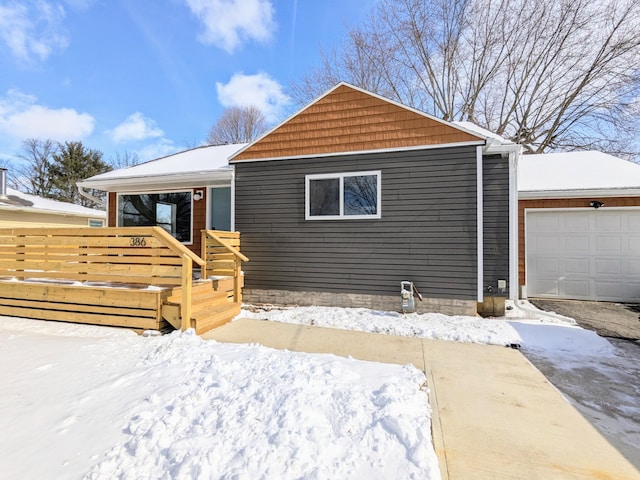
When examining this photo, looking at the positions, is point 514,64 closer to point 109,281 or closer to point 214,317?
point 214,317

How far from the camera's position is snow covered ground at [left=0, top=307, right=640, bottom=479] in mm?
1833

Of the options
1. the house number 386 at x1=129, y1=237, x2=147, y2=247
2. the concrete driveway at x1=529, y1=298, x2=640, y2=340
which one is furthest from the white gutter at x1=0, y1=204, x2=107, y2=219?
the concrete driveway at x1=529, y1=298, x2=640, y2=340

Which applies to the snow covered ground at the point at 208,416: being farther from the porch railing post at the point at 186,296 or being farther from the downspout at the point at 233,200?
the downspout at the point at 233,200

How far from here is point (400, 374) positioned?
3.14 meters

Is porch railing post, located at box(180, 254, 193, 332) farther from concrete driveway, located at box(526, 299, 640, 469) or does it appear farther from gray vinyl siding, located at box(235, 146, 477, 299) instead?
concrete driveway, located at box(526, 299, 640, 469)

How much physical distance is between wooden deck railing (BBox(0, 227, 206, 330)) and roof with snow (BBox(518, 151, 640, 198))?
789cm

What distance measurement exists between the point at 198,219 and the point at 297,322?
4.59 metres

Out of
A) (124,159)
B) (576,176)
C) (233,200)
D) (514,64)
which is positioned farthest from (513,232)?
(124,159)

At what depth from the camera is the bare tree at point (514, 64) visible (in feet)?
43.1

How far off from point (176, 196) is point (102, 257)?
13.6 ft

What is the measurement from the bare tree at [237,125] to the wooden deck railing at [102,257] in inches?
801

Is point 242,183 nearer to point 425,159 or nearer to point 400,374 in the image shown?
point 425,159

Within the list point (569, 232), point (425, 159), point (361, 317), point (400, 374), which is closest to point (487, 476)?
point (400, 374)

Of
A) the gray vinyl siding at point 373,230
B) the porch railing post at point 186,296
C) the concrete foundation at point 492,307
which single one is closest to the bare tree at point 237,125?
the gray vinyl siding at point 373,230
